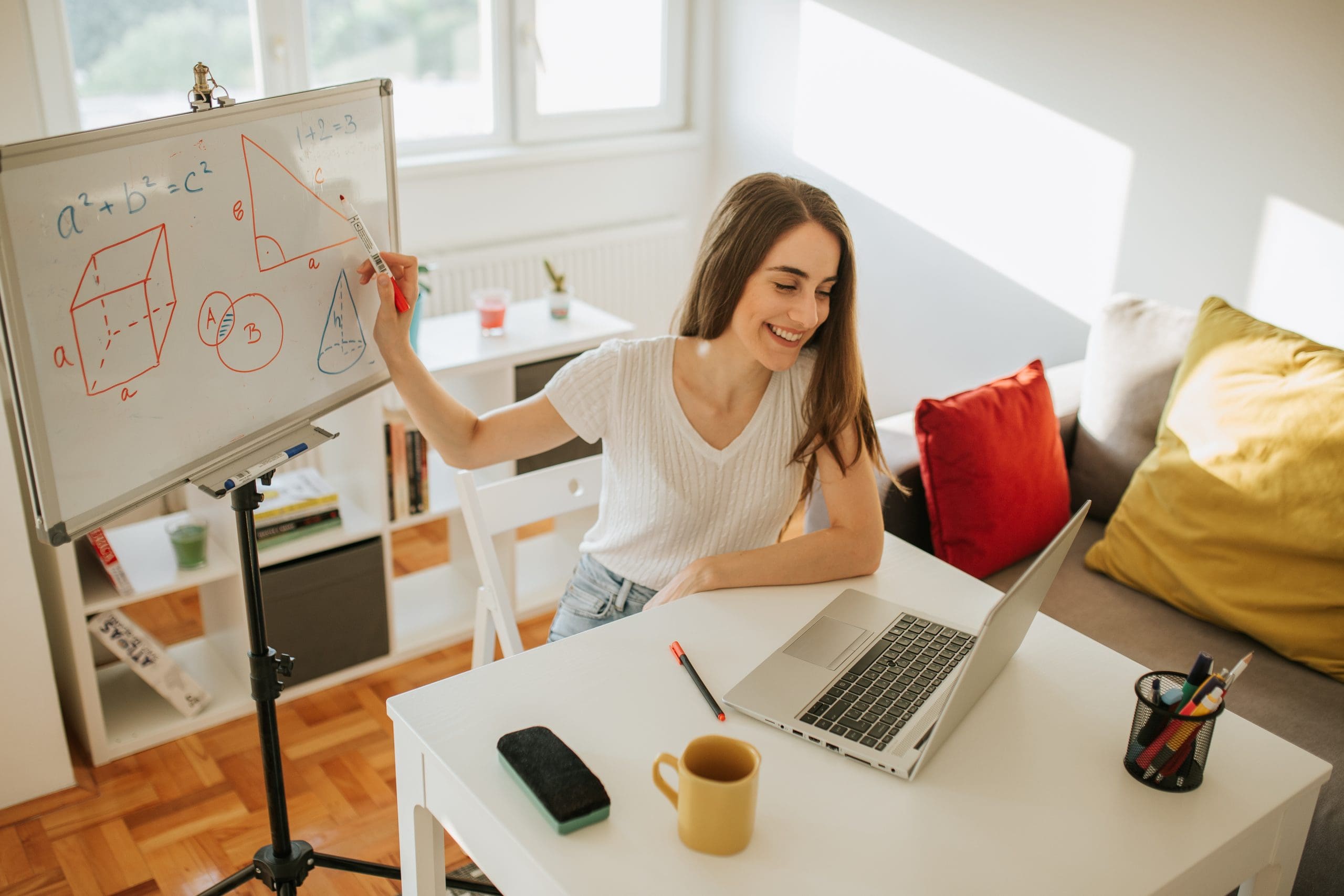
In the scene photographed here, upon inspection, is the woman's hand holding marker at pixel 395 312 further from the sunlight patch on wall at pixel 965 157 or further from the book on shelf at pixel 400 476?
the sunlight patch on wall at pixel 965 157

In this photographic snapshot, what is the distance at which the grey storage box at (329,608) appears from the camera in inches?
94.0

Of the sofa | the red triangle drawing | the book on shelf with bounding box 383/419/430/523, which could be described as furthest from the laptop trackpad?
the book on shelf with bounding box 383/419/430/523

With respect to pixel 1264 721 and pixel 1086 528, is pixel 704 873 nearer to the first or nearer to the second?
pixel 1264 721

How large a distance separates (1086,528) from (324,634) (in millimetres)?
1701

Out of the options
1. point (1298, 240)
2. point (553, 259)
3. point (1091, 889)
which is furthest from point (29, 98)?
point (1298, 240)

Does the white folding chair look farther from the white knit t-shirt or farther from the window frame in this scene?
the window frame

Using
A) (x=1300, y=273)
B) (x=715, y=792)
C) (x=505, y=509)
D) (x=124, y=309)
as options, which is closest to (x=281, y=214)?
(x=124, y=309)

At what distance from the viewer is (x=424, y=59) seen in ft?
9.87

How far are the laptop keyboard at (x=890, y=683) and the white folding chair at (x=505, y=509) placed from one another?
61 centimetres

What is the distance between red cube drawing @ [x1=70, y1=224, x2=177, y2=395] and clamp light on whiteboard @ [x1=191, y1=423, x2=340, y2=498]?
18 centimetres

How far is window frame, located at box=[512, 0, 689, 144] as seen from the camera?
3.13 meters

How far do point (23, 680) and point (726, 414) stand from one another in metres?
1.45

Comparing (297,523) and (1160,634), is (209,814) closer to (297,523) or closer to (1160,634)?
(297,523)

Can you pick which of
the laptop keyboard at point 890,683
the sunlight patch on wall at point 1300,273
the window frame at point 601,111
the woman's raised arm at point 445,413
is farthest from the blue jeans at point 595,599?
the window frame at point 601,111
